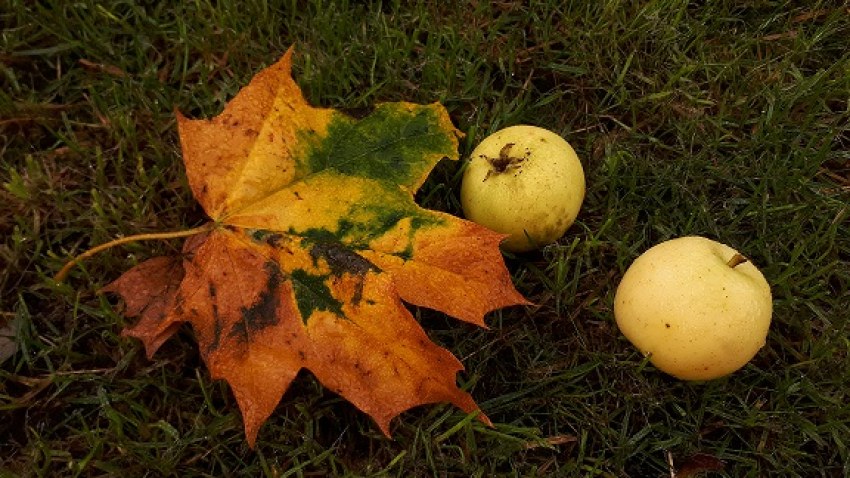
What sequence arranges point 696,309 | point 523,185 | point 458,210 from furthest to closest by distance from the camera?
point 458,210 → point 523,185 → point 696,309

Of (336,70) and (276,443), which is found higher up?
(336,70)

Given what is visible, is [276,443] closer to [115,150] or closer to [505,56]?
[115,150]

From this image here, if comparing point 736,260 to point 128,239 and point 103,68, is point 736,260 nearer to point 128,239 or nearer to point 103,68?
point 128,239

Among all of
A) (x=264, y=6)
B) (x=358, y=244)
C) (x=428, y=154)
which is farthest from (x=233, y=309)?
(x=264, y=6)

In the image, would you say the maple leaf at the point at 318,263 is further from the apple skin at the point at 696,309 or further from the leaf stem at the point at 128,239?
the apple skin at the point at 696,309

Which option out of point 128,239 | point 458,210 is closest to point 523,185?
point 458,210

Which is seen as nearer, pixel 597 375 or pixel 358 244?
pixel 358 244
